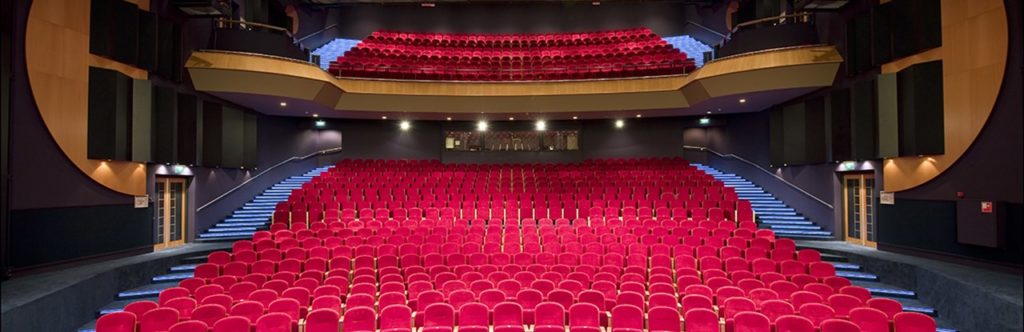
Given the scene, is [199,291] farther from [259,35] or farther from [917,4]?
[917,4]

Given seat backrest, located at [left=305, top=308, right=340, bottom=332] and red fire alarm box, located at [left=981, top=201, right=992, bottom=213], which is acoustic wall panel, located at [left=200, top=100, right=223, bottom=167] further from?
red fire alarm box, located at [left=981, top=201, right=992, bottom=213]

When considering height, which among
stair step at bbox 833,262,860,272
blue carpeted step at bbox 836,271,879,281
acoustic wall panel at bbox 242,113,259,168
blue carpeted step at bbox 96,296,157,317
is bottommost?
blue carpeted step at bbox 96,296,157,317

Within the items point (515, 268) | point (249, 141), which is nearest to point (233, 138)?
point (249, 141)

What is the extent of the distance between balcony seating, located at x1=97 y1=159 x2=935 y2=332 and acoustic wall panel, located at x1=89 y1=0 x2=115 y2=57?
345 centimetres

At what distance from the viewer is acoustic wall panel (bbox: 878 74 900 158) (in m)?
8.21

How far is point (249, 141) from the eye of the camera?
1179 centimetres

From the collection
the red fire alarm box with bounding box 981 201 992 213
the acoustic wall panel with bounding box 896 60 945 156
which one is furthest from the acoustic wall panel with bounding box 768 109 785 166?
the red fire alarm box with bounding box 981 201 992 213

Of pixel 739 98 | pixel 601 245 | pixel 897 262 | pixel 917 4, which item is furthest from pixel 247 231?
pixel 917 4

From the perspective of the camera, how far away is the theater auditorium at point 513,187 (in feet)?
18.4

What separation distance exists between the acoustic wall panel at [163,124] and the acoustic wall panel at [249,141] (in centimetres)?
235

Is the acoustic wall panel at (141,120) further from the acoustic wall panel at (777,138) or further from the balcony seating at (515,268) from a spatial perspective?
the acoustic wall panel at (777,138)

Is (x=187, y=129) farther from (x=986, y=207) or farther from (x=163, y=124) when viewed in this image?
(x=986, y=207)

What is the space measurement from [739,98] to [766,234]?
3.55m

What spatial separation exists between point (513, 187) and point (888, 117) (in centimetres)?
721
